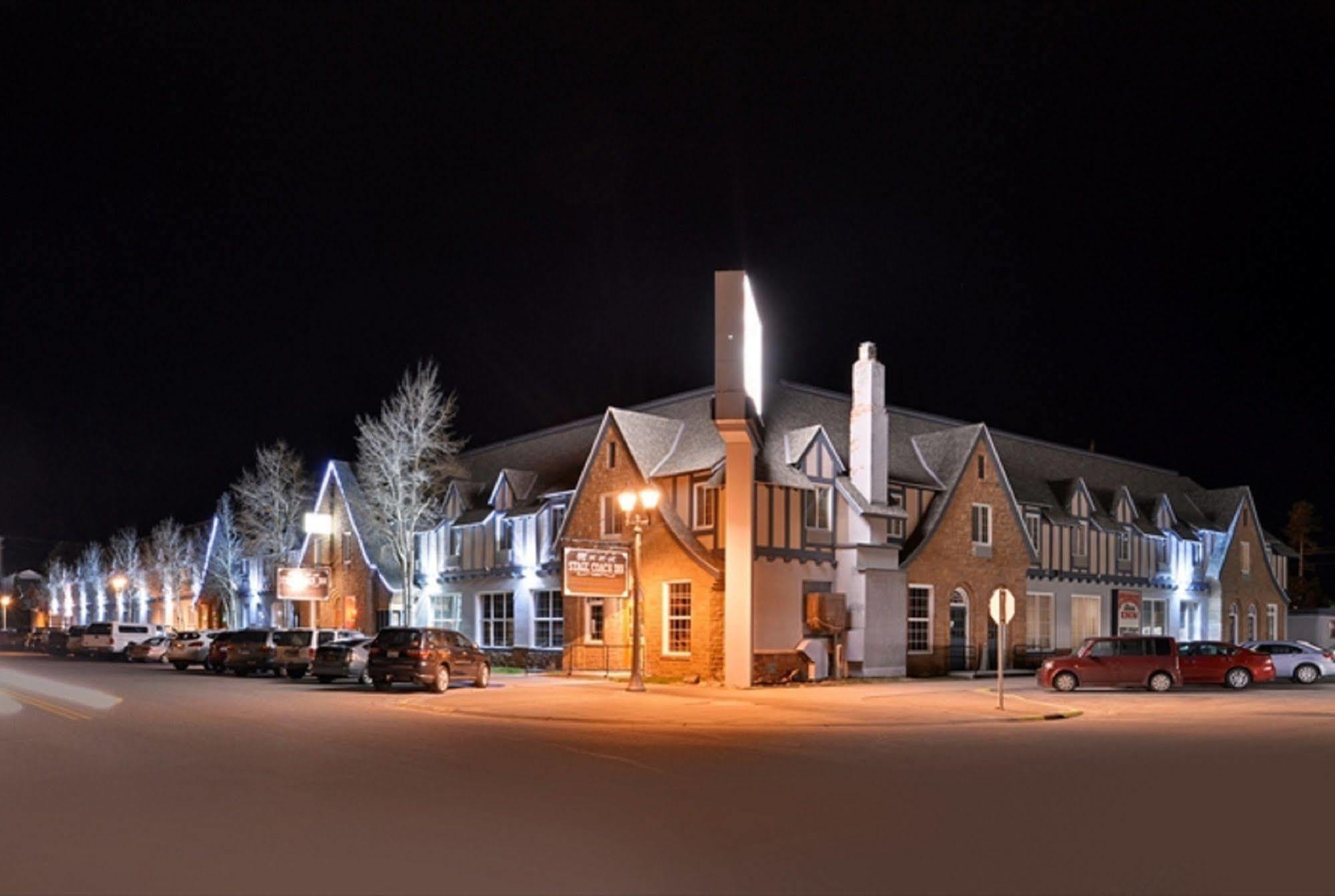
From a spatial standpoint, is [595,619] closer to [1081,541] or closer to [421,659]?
[421,659]

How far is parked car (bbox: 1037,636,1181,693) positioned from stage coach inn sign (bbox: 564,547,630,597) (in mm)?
11850

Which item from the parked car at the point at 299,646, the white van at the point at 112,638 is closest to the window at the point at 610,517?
the parked car at the point at 299,646

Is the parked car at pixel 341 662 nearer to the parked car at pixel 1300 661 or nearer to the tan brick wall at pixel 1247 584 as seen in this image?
the parked car at pixel 1300 661

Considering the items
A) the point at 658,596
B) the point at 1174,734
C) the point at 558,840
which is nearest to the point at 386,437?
the point at 658,596

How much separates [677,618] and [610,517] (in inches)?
195

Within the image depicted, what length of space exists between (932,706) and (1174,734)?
6487 millimetres

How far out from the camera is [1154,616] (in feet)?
179

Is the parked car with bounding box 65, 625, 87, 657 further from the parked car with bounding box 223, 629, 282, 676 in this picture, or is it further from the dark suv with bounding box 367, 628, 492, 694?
the dark suv with bounding box 367, 628, 492, 694

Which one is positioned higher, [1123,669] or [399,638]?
[399,638]

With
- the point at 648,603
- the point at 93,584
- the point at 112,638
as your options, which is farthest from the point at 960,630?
the point at 93,584

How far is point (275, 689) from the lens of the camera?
1320 inches

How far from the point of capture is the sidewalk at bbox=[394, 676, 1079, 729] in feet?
78.3

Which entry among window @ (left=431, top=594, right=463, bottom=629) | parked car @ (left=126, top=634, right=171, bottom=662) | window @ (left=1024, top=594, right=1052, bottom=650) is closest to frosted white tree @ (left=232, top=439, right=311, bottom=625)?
parked car @ (left=126, top=634, right=171, bottom=662)

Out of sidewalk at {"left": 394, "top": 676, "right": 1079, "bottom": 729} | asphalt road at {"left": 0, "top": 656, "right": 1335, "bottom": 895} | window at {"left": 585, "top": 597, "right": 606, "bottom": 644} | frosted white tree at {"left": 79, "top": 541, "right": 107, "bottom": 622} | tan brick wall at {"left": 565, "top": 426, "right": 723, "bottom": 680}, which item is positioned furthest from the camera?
frosted white tree at {"left": 79, "top": 541, "right": 107, "bottom": 622}
